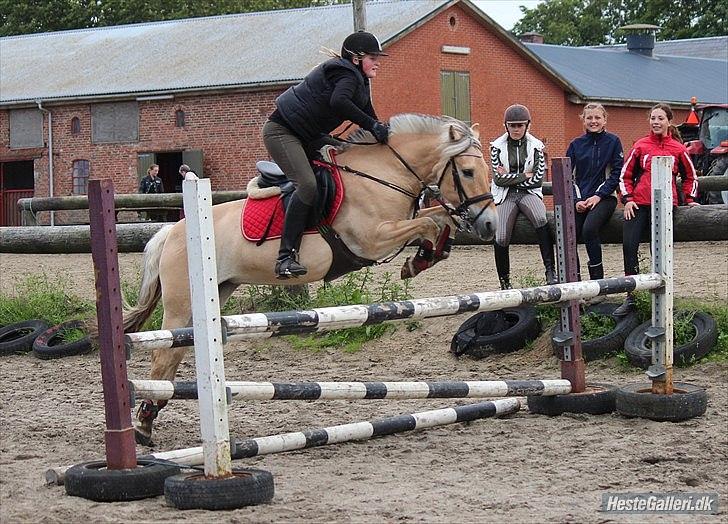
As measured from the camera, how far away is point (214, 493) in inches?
200

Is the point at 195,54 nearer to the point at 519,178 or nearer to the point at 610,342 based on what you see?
the point at 519,178

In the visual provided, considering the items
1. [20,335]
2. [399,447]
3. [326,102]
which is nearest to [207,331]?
[399,447]

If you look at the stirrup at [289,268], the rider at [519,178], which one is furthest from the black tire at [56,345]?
the rider at [519,178]

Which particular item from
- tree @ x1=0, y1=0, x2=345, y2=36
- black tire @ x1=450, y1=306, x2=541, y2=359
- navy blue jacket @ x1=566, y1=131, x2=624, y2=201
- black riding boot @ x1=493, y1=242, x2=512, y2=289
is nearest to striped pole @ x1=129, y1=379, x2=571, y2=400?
black tire @ x1=450, y1=306, x2=541, y2=359

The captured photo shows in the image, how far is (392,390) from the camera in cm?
643

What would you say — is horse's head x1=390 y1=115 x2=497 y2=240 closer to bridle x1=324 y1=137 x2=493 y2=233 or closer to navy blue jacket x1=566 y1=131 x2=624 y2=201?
bridle x1=324 y1=137 x2=493 y2=233

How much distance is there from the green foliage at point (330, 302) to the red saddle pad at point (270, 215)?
2.56 m

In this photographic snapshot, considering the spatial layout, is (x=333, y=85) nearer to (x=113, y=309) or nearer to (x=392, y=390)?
(x=392, y=390)

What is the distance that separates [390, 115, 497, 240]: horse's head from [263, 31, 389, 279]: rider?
314mm

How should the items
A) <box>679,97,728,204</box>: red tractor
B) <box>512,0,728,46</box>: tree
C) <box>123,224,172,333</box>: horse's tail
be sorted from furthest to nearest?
<box>512,0,728,46</box>: tree
<box>679,97,728,204</box>: red tractor
<box>123,224,172,333</box>: horse's tail

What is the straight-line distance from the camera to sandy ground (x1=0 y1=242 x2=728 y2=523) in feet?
16.8

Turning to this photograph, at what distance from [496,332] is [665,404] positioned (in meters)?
2.50

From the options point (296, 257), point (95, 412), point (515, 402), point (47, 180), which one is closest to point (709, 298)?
point (515, 402)

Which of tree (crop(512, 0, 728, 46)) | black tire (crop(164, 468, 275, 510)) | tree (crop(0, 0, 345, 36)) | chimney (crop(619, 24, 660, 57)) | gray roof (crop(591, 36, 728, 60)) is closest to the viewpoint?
black tire (crop(164, 468, 275, 510))
